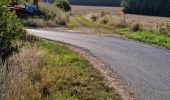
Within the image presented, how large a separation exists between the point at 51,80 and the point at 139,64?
Answer: 18.4 ft

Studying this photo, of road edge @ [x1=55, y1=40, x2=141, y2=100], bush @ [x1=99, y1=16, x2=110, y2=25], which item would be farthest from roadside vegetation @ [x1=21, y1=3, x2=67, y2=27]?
road edge @ [x1=55, y1=40, x2=141, y2=100]

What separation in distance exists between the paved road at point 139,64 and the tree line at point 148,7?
50.1 meters

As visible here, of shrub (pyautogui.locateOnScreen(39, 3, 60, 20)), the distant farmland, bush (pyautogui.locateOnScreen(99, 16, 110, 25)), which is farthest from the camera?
the distant farmland

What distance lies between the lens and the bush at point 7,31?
43.3ft

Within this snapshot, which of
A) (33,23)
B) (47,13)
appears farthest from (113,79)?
(47,13)

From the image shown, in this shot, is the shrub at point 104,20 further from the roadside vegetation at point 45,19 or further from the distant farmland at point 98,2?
the distant farmland at point 98,2

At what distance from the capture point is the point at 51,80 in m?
13.2

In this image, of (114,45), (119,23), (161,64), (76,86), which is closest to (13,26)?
(76,86)

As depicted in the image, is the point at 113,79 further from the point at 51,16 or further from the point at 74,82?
the point at 51,16

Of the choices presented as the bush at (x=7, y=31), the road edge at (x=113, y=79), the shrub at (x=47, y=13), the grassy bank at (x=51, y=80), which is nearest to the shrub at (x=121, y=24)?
the shrub at (x=47, y=13)

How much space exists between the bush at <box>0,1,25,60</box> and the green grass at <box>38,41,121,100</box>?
3.79 feet

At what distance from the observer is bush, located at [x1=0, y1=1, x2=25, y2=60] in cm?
1320

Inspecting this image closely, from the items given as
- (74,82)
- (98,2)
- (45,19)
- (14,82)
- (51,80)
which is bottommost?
(98,2)

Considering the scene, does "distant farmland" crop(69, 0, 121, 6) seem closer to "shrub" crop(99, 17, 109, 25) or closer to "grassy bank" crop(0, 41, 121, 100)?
"shrub" crop(99, 17, 109, 25)
